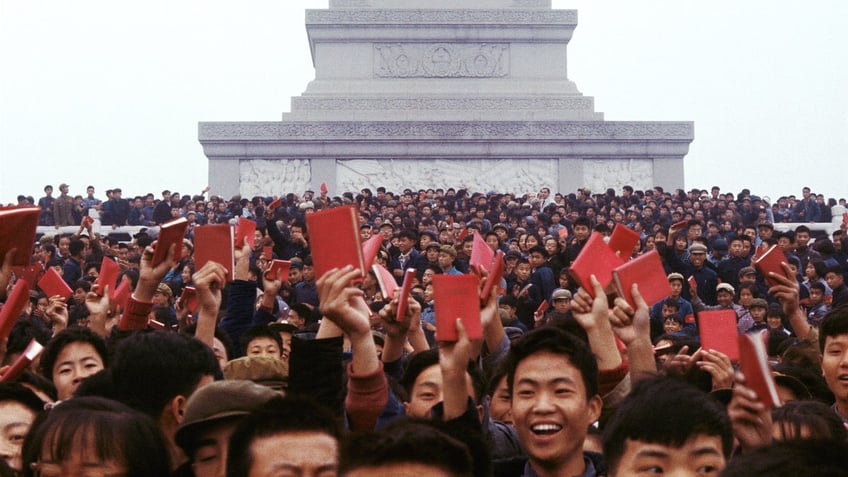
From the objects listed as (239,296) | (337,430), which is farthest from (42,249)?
(337,430)

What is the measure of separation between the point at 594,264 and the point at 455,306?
39.3 inches

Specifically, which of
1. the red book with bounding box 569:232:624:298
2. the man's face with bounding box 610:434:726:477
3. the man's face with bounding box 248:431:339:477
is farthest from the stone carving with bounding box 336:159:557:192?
the man's face with bounding box 248:431:339:477

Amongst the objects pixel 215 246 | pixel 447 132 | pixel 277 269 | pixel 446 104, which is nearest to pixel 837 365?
pixel 215 246

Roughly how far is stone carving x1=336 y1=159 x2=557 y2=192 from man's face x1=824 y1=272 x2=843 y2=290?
15.8 meters

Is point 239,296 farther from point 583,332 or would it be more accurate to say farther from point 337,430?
point 337,430

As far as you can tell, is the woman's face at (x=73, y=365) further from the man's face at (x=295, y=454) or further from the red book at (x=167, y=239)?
the man's face at (x=295, y=454)

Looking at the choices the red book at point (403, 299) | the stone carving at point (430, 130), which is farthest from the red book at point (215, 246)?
the stone carving at point (430, 130)

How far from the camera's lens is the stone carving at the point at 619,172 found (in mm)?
28219

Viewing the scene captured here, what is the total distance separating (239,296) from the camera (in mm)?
6766

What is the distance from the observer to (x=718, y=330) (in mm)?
5410

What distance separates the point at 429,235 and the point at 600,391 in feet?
32.2

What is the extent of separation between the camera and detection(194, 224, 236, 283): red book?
612cm

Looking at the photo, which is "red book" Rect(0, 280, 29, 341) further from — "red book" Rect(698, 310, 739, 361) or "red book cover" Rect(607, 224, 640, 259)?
"red book" Rect(698, 310, 739, 361)

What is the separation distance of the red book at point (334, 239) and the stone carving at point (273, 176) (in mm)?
23384
